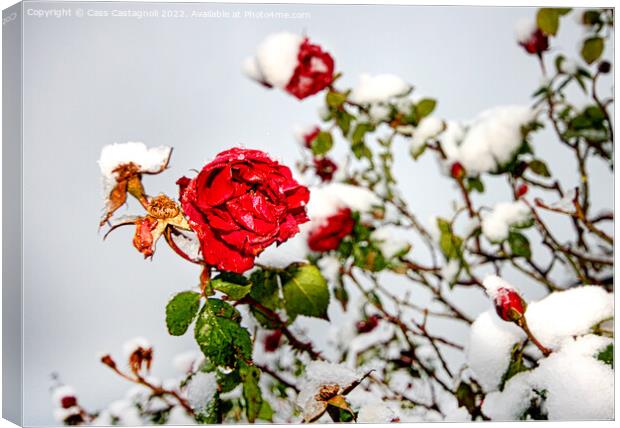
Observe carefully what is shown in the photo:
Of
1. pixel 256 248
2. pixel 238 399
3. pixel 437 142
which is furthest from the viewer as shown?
pixel 437 142

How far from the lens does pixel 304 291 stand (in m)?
0.61

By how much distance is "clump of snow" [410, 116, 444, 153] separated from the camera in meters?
0.83

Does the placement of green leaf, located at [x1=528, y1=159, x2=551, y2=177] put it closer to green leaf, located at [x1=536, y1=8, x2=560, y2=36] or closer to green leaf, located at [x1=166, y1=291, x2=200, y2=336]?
→ green leaf, located at [x1=536, y1=8, x2=560, y2=36]

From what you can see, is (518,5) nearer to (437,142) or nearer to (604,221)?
(437,142)

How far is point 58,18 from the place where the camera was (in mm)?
798

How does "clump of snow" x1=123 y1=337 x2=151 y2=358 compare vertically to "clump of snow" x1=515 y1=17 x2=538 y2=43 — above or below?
below

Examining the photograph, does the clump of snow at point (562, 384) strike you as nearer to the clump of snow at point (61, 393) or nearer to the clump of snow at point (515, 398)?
the clump of snow at point (515, 398)

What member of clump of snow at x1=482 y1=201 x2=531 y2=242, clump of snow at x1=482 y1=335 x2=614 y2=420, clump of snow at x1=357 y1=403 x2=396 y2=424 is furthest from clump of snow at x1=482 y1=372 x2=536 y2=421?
clump of snow at x1=482 y1=201 x2=531 y2=242

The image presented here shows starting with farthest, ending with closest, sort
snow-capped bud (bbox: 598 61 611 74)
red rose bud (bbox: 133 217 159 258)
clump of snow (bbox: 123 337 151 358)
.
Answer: snow-capped bud (bbox: 598 61 611 74), clump of snow (bbox: 123 337 151 358), red rose bud (bbox: 133 217 159 258)

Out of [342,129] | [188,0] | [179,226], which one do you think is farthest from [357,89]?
[179,226]

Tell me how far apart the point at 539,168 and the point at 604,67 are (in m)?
0.18

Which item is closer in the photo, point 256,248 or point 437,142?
point 256,248

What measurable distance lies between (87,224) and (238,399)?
0.27 metres

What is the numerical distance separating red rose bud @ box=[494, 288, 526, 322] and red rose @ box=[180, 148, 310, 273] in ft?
0.62
